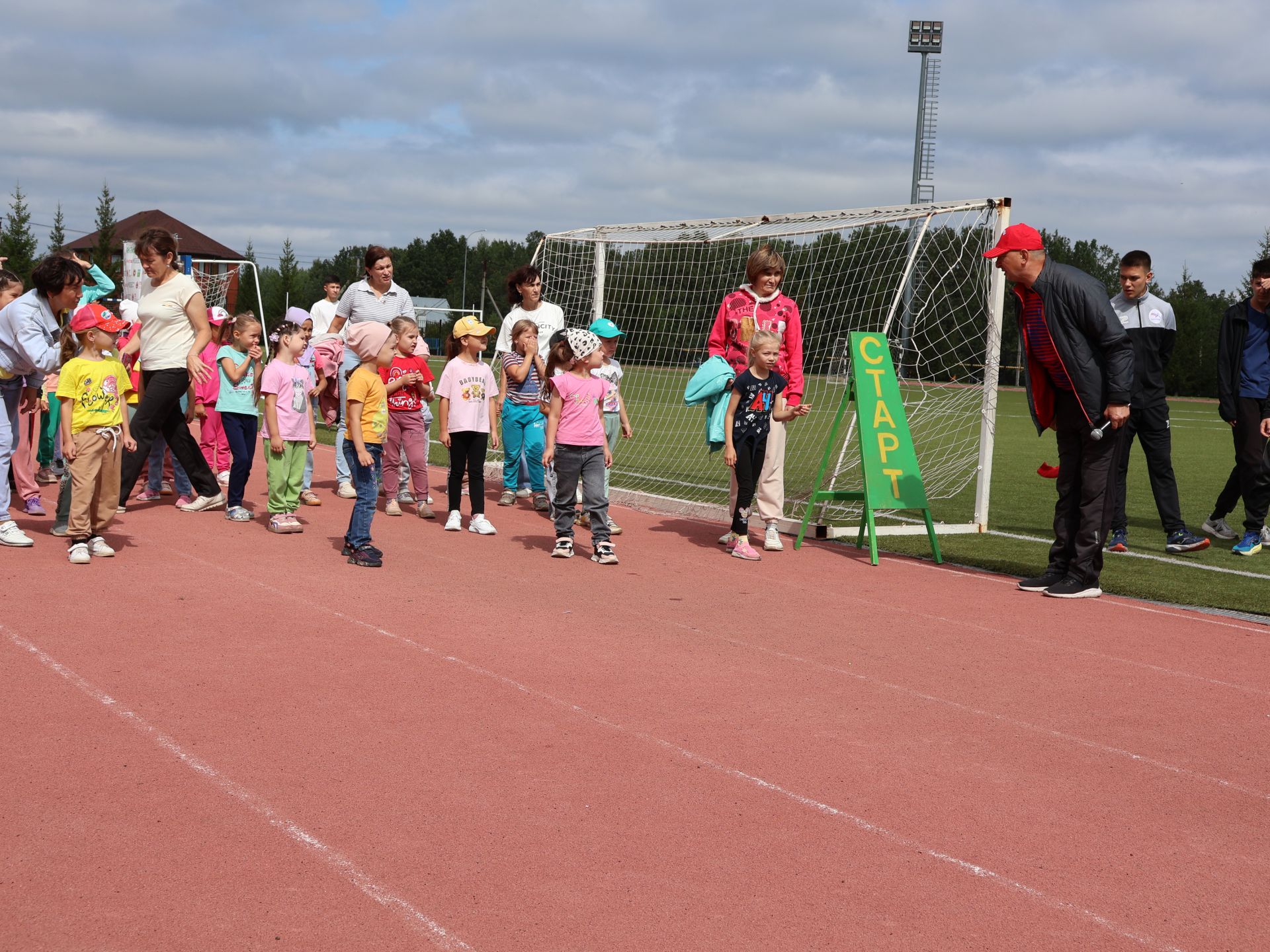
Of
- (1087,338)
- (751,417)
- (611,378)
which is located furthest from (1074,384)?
(611,378)

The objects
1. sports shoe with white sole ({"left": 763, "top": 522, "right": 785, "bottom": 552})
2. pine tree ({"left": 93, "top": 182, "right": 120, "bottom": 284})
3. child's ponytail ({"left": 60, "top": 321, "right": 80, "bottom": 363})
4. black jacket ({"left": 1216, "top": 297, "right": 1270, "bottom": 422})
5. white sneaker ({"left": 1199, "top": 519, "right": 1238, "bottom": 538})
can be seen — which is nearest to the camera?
child's ponytail ({"left": 60, "top": 321, "right": 80, "bottom": 363})

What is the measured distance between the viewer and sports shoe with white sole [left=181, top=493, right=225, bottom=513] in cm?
997

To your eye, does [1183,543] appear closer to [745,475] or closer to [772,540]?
[772,540]

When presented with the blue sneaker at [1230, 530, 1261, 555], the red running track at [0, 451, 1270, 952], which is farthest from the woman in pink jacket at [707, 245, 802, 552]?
the blue sneaker at [1230, 530, 1261, 555]

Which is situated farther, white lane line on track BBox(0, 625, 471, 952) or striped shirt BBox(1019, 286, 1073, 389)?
striped shirt BBox(1019, 286, 1073, 389)

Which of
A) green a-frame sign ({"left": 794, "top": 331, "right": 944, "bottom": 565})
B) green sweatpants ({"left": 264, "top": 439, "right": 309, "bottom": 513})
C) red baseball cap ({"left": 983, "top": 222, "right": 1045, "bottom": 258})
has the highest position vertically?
red baseball cap ({"left": 983, "top": 222, "right": 1045, "bottom": 258})

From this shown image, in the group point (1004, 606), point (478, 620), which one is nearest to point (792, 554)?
point (1004, 606)

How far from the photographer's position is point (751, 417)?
8.86 m

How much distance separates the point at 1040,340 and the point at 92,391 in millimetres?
5965

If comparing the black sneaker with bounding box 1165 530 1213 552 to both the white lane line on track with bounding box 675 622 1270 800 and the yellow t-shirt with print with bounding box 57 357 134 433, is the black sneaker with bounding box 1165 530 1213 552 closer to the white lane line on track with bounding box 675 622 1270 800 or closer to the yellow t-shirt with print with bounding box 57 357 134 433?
the white lane line on track with bounding box 675 622 1270 800

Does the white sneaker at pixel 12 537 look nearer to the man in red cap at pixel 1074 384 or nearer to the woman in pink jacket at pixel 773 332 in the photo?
the woman in pink jacket at pixel 773 332

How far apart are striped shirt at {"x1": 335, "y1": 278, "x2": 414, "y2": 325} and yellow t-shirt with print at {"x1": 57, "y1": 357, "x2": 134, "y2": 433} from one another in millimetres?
2784

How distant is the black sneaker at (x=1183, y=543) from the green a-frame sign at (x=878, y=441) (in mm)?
2100

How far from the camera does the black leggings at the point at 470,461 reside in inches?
377
